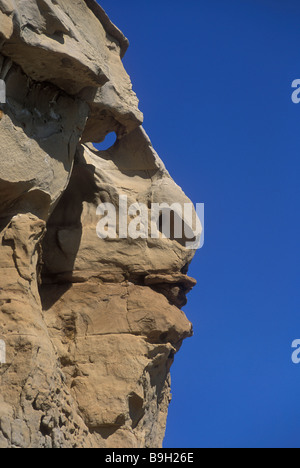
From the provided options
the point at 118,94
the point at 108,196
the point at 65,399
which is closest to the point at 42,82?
the point at 118,94

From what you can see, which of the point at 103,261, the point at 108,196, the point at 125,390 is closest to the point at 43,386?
the point at 125,390

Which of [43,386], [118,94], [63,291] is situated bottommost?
[43,386]

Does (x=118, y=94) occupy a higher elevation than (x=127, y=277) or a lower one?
higher

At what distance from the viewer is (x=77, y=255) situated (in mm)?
12039

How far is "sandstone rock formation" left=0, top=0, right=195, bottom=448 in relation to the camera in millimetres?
9672

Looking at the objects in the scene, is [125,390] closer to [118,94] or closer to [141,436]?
[141,436]

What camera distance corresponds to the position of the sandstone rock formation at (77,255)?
9672mm

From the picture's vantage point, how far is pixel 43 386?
9.55m

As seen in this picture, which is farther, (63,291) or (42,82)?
(63,291)

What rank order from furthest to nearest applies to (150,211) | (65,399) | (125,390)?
(150,211)
(125,390)
(65,399)

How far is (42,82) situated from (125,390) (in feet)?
13.8

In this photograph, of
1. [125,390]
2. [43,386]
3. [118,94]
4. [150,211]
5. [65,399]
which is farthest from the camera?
[150,211]

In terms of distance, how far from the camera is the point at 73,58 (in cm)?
1031
